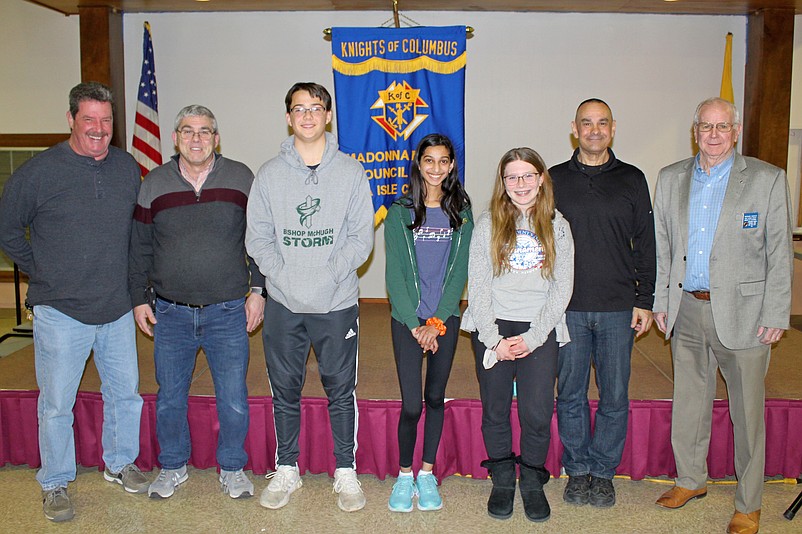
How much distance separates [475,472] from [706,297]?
1361mm

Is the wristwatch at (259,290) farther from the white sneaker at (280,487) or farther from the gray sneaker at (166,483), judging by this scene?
the gray sneaker at (166,483)

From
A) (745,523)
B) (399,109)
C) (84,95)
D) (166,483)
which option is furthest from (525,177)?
(399,109)

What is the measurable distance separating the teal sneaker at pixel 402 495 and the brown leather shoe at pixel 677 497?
109cm

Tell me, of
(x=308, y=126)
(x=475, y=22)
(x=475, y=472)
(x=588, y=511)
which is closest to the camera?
(x=308, y=126)

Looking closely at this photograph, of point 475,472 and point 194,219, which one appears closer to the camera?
point 194,219

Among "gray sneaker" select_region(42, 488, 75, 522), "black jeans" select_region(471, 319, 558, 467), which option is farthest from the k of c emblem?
"gray sneaker" select_region(42, 488, 75, 522)

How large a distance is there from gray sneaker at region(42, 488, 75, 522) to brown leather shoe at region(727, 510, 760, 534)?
109 inches

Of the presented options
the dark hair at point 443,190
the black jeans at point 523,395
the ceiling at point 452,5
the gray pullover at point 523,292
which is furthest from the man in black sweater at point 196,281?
the ceiling at point 452,5

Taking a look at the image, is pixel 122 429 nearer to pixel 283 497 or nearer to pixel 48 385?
pixel 48 385

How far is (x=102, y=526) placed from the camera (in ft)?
9.59

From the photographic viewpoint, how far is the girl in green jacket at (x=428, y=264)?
9.30 ft

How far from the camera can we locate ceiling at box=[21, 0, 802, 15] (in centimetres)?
576

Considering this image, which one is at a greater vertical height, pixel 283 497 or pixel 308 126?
pixel 308 126

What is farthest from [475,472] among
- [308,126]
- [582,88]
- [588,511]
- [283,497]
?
[582,88]
